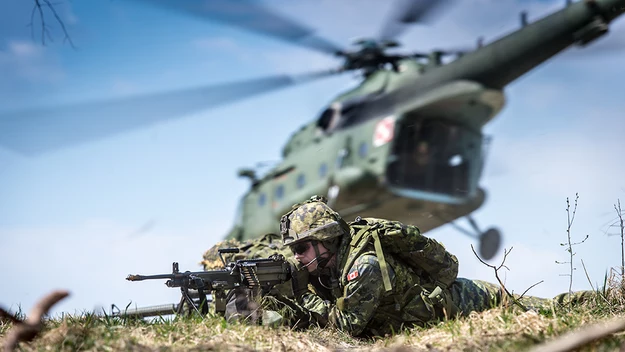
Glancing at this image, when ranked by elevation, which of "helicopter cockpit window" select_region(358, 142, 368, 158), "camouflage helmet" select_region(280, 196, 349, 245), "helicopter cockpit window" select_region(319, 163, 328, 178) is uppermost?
"helicopter cockpit window" select_region(358, 142, 368, 158)

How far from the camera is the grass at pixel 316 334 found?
13.7ft

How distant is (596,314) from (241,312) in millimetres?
2818

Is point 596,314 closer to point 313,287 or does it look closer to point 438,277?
point 438,277

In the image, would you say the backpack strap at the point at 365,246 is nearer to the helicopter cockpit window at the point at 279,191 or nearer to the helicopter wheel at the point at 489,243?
the helicopter wheel at the point at 489,243

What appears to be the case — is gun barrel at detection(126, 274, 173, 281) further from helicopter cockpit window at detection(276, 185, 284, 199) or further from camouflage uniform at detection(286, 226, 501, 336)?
helicopter cockpit window at detection(276, 185, 284, 199)

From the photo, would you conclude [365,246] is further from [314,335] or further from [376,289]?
[314,335]

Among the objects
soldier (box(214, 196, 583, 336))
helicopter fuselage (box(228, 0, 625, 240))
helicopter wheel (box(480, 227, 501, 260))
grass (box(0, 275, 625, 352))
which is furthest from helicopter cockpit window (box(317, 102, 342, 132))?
grass (box(0, 275, 625, 352))

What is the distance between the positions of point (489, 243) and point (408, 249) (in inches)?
361

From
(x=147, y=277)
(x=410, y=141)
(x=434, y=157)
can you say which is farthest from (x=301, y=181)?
(x=147, y=277)

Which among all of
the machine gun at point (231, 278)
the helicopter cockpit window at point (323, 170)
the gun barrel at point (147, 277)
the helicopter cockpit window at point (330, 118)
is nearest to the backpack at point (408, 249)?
the machine gun at point (231, 278)

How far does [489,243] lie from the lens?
1488 cm

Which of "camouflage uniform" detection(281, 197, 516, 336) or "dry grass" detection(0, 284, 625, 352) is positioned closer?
"dry grass" detection(0, 284, 625, 352)

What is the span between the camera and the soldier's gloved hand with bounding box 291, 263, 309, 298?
6355 millimetres

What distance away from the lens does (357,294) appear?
5895 millimetres
